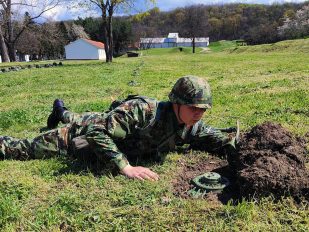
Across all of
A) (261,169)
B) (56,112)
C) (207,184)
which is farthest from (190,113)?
(56,112)

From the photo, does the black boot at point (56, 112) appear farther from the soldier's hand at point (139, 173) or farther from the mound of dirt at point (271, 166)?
the mound of dirt at point (271, 166)

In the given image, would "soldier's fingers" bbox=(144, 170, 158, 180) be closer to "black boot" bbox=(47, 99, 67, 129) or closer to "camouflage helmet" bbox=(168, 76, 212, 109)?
"camouflage helmet" bbox=(168, 76, 212, 109)

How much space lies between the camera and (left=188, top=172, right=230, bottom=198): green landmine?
3615 millimetres

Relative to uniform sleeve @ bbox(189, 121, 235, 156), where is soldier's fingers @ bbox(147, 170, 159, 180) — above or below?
below

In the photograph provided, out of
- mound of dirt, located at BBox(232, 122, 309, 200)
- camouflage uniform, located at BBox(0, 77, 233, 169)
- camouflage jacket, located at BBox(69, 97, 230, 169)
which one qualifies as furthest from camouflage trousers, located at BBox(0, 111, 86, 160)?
mound of dirt, located at BBox(232, 122, 309, 200)

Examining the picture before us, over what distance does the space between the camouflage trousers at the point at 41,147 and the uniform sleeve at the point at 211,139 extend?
59.3 inches

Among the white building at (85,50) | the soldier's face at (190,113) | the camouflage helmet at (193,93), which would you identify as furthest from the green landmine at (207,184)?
the white building at (85,50)

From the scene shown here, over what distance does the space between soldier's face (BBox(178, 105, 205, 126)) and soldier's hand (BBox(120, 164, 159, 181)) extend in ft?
2.19

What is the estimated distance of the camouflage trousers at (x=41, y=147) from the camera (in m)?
4.80

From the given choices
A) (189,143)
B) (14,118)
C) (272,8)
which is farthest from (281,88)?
(272,8)

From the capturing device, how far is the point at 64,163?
179 inches

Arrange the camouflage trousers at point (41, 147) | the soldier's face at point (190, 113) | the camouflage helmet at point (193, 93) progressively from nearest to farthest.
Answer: the camouflage helmet at point (193, 93)
the soldier's face at point (190, 113)
the camouflage trousers at point (41, 147)

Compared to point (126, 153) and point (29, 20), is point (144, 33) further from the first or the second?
point (126, 153)

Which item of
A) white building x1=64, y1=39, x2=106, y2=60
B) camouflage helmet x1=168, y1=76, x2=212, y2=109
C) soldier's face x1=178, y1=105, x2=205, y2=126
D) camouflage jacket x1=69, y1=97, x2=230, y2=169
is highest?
camouflage helmet x1=168, y1=76, x2=212, y2=109
